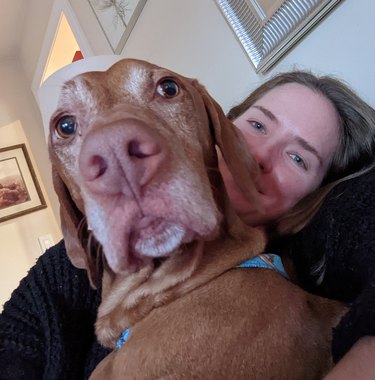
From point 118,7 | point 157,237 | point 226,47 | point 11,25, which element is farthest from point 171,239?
point 11,25

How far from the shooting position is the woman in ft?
3.96

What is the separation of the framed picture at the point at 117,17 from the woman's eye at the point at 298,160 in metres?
1.36

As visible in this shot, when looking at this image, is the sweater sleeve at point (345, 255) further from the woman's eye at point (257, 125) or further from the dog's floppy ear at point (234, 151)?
the woman's eye at point (257, 125)

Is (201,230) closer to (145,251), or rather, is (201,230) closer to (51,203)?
(145,251)

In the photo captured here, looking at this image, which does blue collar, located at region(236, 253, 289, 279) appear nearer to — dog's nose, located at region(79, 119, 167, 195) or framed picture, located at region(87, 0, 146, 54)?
dog's nose, located at region(79, 119, 167, 195)

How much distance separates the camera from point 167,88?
3.40 feet

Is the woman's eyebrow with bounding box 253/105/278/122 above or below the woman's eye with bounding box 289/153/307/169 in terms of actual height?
above

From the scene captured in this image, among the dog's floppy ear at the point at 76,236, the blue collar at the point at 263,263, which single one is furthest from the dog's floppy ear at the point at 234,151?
the dog's floppy ear at the point at 76,236

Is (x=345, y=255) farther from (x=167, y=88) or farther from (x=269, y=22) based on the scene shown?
(x=269, y=22)

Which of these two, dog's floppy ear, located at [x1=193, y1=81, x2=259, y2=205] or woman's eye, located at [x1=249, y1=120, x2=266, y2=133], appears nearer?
dog's floppy ear, located at [x1=193, y1=81, x2=259, y2=205]

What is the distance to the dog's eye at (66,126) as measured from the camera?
1.04 m

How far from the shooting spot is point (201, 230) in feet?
2.69

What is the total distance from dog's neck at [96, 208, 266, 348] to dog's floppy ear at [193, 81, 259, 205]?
0.07 m

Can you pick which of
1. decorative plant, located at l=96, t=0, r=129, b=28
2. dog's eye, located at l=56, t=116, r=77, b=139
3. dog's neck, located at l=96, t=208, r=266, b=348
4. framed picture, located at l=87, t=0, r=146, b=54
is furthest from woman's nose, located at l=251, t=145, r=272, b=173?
decorative plant, located at l=96, t=0, r=129, b=28
